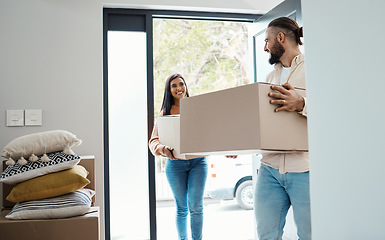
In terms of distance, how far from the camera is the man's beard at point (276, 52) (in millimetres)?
1751

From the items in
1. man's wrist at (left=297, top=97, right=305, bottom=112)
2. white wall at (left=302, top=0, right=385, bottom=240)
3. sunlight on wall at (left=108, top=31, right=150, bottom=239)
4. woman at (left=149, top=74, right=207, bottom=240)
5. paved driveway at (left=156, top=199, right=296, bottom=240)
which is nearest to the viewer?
white wall at (left=302, top=0, right=385, bottom=240)

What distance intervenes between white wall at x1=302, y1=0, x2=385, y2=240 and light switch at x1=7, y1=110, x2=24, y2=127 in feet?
7.77

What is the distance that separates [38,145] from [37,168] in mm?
108

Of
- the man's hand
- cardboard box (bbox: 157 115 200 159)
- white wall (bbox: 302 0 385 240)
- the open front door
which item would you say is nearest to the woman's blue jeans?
cardboard box (bbox: 157 115 200 159)

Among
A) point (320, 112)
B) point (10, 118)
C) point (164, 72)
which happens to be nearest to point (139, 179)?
point (10, 118)

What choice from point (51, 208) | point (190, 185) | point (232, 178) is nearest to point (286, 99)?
point (51, 208)

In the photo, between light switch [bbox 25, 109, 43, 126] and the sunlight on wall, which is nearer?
light switch [bbox 25, 109, 43, 126]

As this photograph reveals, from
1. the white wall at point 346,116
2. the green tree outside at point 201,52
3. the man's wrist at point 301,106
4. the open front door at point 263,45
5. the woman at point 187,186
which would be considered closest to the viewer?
the white wall at point 346,116

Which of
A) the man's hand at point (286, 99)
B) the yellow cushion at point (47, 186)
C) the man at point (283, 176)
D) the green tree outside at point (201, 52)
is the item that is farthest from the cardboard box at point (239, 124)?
the green tree outside at point (201, 52)

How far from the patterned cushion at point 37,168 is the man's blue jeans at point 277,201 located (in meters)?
0.83

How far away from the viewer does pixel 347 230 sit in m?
0.52

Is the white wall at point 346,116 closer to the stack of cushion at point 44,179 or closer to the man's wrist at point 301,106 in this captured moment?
the man's wrist at point 301,106

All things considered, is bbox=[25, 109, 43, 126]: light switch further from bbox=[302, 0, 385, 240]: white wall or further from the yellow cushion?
bbox=[302, 0, 385, 240]: white wall

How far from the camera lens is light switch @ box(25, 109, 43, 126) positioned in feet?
8.48
